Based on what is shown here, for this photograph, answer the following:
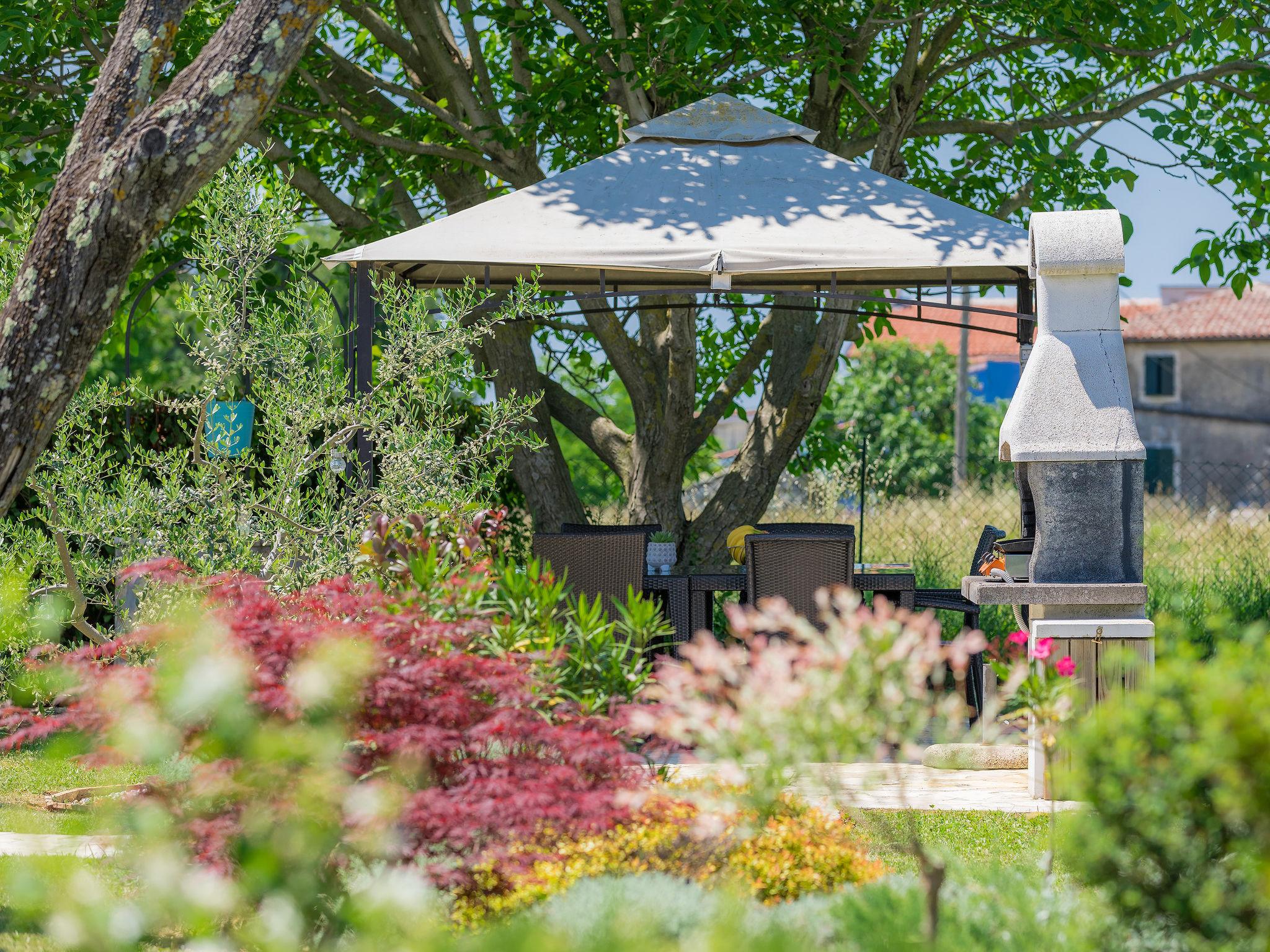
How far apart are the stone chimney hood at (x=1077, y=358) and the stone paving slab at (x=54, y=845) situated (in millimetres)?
3948

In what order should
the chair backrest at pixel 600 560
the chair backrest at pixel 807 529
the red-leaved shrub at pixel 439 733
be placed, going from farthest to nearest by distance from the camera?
the chair backrest at pixel 807 529, the chair backrest at pixel 600 560, the red-leaved shrub at pixel 439 733

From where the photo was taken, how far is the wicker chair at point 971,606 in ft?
21.5

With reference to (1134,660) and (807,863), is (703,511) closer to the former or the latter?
(1134,660)

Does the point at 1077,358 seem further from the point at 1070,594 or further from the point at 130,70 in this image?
the point at 130,70

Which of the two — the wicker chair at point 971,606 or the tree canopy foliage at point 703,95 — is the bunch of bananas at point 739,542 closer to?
the wicker chair at point 971,606

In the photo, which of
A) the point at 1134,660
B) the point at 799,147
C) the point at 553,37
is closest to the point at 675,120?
the point at 799,147

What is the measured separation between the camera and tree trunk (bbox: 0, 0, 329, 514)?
364 centimetres

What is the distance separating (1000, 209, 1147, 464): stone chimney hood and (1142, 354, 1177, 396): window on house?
3279 cm

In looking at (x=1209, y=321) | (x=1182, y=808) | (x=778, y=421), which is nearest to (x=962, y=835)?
(x=1182, y=808)

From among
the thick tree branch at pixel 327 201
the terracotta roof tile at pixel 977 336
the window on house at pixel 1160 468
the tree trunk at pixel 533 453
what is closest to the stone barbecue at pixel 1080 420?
the tree trunk at pixel 533 453

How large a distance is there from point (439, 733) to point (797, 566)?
10.5 ft

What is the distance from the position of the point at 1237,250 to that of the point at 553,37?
4.84 metres

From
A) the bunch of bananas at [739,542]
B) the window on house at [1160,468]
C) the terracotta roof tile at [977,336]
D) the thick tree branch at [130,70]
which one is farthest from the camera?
the terracotta roof tile at [977,336]

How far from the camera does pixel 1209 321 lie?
34969mm
